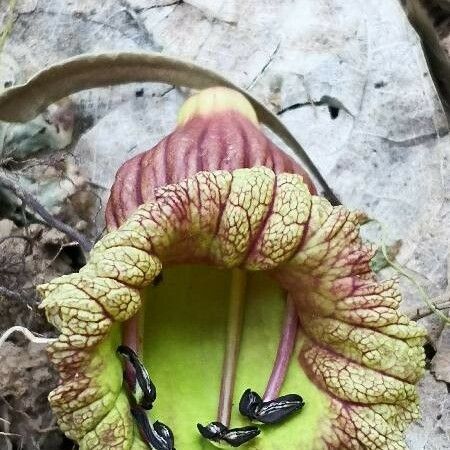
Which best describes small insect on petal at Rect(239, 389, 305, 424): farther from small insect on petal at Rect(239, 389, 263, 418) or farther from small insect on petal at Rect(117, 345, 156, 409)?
small insect on petal at Rect(117, 345, 156, 409)

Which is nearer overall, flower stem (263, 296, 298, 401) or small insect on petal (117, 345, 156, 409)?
small insect on petal (117, 345, 156, 409)

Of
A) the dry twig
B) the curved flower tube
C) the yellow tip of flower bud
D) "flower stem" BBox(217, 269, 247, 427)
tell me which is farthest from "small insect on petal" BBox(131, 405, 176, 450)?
the yellow tip of flower bud

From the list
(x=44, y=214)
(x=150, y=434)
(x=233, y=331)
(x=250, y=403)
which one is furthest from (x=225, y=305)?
(x=44, y=214)

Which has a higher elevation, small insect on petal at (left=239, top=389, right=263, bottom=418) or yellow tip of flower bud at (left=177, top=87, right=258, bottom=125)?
yellow tip of flower bud at (left=177, top=87, right=258, bottom=125)

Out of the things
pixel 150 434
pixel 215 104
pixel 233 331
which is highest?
pixel 215 104

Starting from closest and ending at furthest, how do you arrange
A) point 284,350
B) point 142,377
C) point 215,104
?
point 142,377 → point 284,350 → point 215,104

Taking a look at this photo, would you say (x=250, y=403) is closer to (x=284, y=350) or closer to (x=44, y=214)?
(x=284, y=350)

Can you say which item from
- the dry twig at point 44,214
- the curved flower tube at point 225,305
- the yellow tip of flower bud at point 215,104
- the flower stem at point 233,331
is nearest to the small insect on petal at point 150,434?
the curved flower tube at point 225,305
